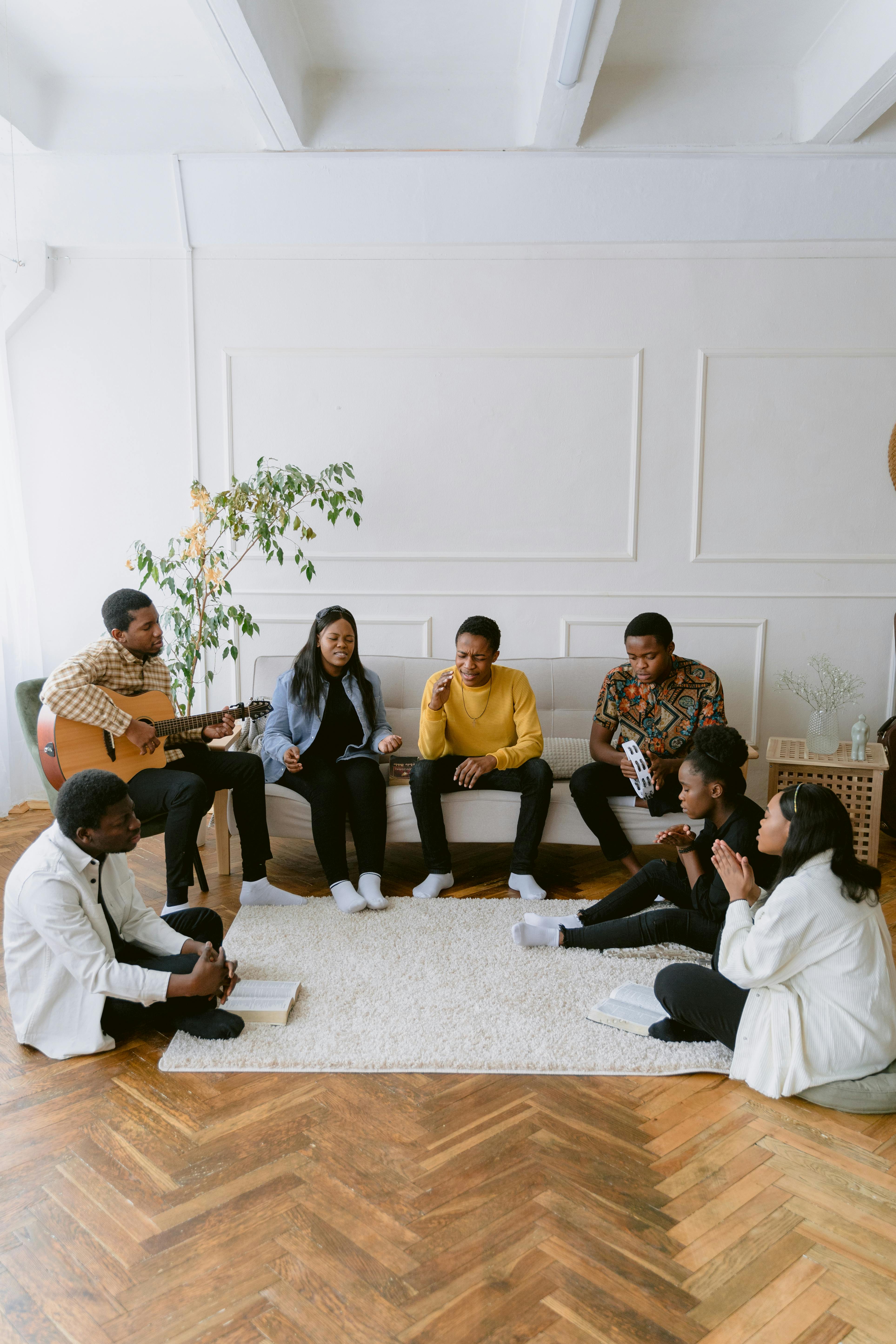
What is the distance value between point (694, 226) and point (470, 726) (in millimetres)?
2397

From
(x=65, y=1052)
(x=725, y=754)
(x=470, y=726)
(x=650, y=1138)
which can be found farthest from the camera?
(x=470, y=726)

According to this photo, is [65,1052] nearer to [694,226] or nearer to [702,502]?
[702,502]

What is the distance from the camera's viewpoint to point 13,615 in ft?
13.4

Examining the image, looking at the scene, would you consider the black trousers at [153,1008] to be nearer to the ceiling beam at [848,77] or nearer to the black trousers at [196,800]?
the black trousers at [196,800]

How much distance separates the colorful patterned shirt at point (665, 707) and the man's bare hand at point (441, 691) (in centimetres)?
60

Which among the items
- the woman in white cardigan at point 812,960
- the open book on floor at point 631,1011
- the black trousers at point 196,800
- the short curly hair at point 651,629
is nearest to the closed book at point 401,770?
the black trousers at point 196,800

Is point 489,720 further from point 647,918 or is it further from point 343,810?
point 647,918

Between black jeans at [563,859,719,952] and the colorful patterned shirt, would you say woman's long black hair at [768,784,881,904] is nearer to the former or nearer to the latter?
black jeans at [563,859,719,952]

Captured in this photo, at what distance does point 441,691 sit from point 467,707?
7.0 inches

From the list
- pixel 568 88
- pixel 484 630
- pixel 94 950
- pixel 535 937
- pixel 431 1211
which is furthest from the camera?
pixel 484 630

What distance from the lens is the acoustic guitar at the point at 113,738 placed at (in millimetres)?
2840

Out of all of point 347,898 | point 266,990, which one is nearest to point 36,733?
point 347,898

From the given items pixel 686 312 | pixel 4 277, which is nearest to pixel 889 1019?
pixel 686 312

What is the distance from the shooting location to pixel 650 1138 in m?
1.93
